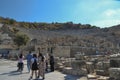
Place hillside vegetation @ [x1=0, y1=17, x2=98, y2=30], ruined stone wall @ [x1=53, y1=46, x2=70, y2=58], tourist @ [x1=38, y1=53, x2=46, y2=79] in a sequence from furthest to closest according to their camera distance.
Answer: hillside vegetation @ [x1=0, y1=17, x2=98, y2=30]
ruined stone wall @ [x1=53, y1=46, x2=70, y2=58]
tourist @ [x1=38, y1=53, x2=46, y2=79]

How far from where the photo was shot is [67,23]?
404 ft

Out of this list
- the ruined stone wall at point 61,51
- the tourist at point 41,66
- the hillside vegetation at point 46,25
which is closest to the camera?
the tourist at point 41,66

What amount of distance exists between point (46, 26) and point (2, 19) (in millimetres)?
19348

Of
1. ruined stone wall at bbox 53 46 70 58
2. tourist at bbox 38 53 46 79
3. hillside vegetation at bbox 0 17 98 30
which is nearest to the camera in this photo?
tourist at bbox 38 53 46 79

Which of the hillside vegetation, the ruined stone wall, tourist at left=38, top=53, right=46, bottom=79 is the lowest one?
tourist at left=38, top=53, right=46, bottom=79

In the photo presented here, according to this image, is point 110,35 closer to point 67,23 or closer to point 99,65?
point 67,23

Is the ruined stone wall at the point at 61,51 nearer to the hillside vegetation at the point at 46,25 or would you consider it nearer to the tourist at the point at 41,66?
the tourist at the point at 41,66

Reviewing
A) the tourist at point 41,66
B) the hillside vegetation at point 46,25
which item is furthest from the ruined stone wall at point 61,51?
the hillside vegetation at point 46,25

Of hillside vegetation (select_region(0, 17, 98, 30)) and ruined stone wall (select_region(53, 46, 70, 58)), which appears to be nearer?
ruined stone wall (select_region(53, 46, 70, 58))

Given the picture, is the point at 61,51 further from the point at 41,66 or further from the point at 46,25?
the point at 46,25

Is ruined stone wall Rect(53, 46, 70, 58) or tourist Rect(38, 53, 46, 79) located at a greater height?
ruined stone wall Rect(53, 46, 70, 58)

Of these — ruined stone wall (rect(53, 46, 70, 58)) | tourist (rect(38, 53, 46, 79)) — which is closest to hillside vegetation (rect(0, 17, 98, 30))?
ruined stone wall (rect(53, 46, 70, 58))

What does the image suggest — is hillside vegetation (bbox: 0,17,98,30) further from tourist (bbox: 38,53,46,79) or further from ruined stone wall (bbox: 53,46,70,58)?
tourist (bbox: 38,53,46,79)

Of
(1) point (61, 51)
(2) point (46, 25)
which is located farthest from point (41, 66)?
(2) point (46, 25)
